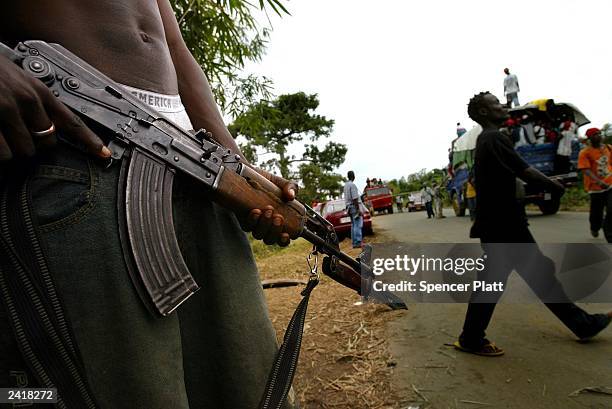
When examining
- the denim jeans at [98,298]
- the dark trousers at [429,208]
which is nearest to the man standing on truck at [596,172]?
the denim jeans at [98,298]

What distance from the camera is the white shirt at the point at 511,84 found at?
10977mm

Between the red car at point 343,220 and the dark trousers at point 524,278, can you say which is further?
the red car at point 343,220

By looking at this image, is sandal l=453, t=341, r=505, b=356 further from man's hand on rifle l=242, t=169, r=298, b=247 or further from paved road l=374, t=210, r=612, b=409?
man's hand on rifle l=242, t=169, r=298, b=247

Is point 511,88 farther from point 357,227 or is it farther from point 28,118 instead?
point 28,118

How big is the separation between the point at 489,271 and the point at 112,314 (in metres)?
2.49

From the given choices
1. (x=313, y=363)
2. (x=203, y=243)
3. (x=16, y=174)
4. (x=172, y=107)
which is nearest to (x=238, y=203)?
(x=203, y=243)

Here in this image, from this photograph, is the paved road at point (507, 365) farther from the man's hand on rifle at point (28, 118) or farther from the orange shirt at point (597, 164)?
the orange shirt at point (597, 164)

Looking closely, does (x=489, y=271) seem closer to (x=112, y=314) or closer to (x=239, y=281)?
(x=239, y=281)

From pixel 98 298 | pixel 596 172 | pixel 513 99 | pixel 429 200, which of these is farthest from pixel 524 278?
pixel 429 200

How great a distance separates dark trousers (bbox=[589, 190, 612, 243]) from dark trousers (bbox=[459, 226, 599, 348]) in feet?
10.9

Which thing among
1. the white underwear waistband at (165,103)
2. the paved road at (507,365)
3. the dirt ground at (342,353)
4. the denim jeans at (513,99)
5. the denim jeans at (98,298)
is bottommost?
the dirt ground at (342,353)

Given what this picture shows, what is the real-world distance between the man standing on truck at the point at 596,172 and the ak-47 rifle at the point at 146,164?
19.4 feet

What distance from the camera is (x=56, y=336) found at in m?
0.74

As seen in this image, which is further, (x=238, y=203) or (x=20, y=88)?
(x=238, y=203)
